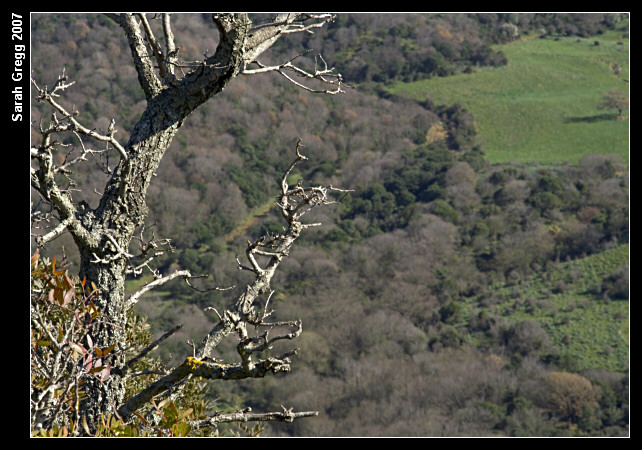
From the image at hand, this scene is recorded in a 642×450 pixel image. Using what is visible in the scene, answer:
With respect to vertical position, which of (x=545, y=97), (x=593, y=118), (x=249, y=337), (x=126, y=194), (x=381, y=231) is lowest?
(x=381, y=231)

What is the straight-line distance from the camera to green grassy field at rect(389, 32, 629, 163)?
2653 inches

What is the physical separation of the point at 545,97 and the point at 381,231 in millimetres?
25677

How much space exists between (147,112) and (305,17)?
3.36ft

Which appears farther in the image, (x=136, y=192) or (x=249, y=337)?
(x=136, y=192)

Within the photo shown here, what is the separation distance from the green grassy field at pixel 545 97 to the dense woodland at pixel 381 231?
1.75 meters

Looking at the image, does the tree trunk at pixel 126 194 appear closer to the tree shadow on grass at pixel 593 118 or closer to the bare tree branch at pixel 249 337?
the bare tree branch at pixel 249 337

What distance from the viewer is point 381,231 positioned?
59094mm

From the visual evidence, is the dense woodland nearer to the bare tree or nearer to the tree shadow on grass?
the tree shadow on grass

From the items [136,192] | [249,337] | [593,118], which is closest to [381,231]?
[593,118]

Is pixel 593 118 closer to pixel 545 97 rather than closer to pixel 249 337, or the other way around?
pixel 545 97

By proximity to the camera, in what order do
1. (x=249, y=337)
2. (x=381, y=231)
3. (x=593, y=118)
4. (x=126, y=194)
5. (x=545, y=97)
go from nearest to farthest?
(x=249, y=337) → (x=126, y=194) → (x=381, y=231) → (x=593, y=118) → (x=545, y=97)

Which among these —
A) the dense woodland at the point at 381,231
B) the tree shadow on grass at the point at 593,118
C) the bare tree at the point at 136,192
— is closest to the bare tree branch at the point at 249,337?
the bare tree at the point at 136,192

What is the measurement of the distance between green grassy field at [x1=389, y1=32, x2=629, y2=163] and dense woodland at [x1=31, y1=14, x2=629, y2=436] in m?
1.75

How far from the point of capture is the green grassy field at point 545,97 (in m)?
67.4
